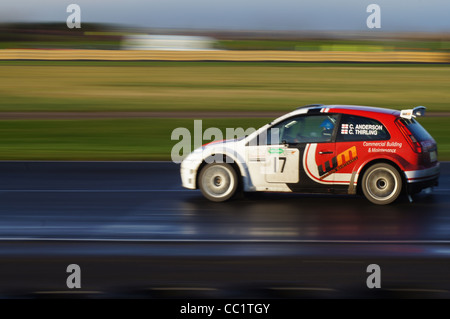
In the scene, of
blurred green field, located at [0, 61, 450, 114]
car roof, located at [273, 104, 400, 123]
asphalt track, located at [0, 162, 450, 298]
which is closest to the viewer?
asphalt track, located at [0, 162, 450, 298]

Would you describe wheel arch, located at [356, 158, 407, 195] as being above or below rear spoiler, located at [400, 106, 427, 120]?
below

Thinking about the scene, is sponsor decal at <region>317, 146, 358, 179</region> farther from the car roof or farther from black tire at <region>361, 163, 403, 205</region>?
the car roof

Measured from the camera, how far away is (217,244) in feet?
27.1

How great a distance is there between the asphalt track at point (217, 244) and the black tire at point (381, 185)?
0.56 ft

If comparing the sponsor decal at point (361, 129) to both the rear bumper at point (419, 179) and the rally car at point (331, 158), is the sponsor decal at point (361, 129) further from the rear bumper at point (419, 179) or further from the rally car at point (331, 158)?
the rear bumper at point (419, 179)

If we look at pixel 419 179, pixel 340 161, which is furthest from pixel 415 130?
pixel 340 161

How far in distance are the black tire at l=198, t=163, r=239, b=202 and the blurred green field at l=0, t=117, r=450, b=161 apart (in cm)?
587

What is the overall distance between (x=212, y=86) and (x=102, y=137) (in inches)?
740

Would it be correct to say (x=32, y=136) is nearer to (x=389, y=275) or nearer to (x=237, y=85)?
(x=389, y=275)

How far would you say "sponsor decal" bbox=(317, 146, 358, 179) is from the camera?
10.5 meters

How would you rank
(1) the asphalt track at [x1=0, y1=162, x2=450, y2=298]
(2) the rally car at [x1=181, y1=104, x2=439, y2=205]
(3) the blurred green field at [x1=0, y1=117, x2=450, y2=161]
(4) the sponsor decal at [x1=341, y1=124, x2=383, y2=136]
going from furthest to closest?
1. (3) the blurred green field at [x1=0, y1=117, x2=450, y2=161]
2. (4) the sponsor decal at [x1=341, y1=124, x2=383, y2=136]
3. (2) the rally car at [x1=181, y1=104, x2=439, y2=205]
4. (1) the asphalt track at [x1=0, y1=162, x2=450, y2=298]

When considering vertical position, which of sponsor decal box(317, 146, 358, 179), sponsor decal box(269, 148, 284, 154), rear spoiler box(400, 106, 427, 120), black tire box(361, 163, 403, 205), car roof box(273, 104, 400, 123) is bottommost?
black tire box(361, 163, 403, 205)
